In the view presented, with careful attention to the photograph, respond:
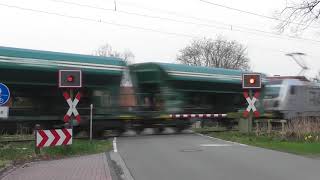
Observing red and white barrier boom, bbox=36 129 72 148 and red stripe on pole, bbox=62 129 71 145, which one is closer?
red and white barrier boom, bbox=36 129 72 148

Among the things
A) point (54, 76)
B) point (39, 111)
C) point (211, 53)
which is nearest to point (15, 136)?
point (39, 111)

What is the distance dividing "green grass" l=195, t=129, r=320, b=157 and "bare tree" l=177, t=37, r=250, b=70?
54709mm

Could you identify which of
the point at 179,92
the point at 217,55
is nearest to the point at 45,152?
the point at 179,92

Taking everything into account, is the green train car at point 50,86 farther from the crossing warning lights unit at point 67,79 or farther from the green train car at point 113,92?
the crossing warning lights unit at point 67,79

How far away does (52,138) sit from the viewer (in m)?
18.8

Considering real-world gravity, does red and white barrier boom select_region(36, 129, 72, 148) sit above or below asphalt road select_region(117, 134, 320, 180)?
above

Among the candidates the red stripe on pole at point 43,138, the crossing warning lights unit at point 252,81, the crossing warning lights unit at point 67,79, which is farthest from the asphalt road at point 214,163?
the crossing warning lights unit at point 252,81

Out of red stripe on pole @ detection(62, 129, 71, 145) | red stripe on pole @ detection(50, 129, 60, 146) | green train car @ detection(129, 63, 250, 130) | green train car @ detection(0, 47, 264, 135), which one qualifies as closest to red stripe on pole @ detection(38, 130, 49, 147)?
red stripe on pole @ detection(50, 129, 60, 146)

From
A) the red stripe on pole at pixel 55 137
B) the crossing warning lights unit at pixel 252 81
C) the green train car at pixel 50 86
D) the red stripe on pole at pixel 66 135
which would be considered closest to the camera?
the red stripe on pole at pixel 55 137

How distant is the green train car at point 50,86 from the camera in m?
24.2

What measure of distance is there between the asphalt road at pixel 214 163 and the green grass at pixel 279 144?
929 mm

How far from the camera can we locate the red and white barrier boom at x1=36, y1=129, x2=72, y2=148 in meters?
18.4

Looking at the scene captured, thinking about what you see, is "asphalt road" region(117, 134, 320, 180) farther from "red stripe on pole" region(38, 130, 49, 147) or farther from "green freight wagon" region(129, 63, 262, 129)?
"green freight wagon" region(129, 63, 262, 129)

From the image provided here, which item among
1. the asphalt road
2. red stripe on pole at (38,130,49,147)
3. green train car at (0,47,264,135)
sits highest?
green train car at (0,47,264,135)
